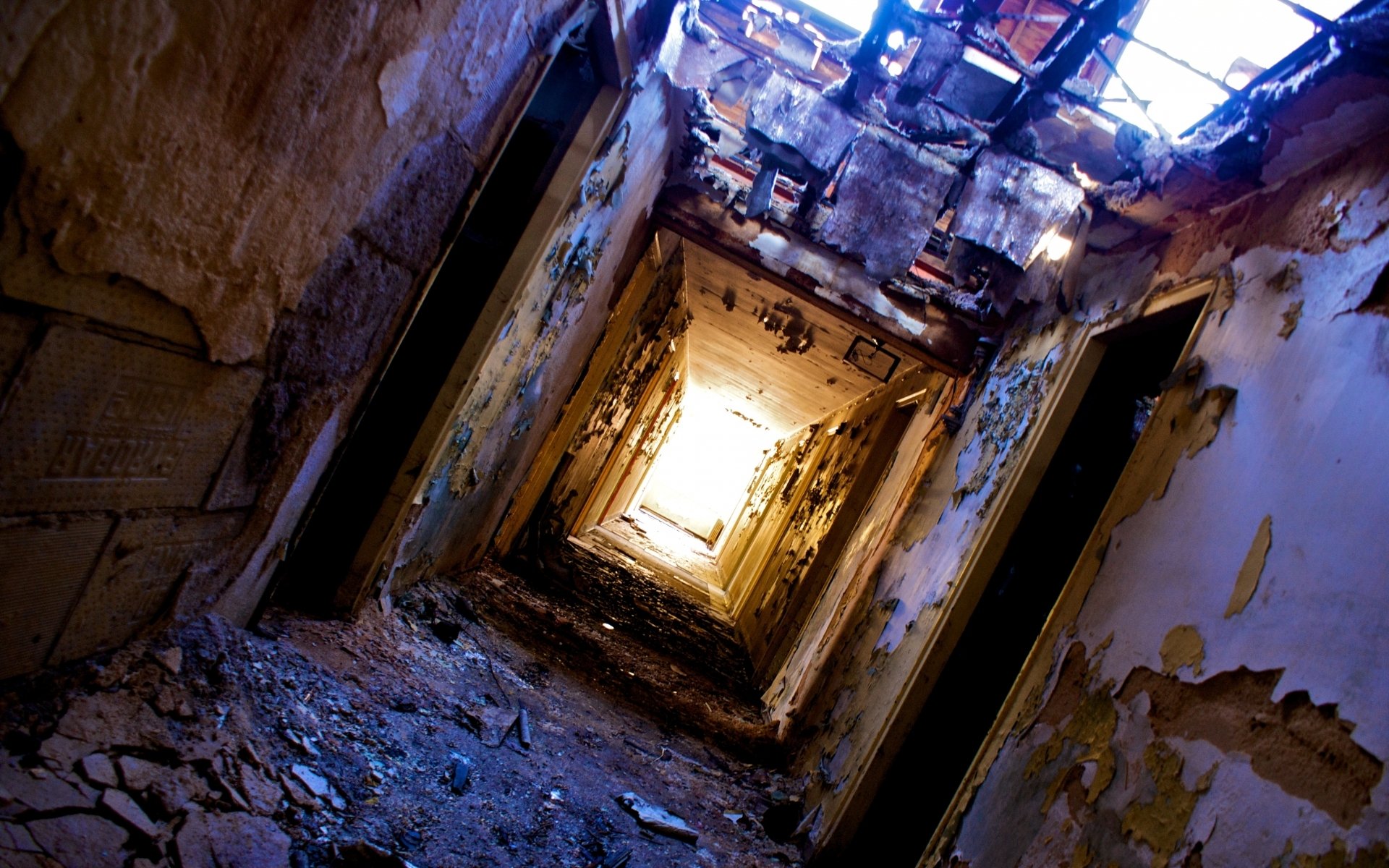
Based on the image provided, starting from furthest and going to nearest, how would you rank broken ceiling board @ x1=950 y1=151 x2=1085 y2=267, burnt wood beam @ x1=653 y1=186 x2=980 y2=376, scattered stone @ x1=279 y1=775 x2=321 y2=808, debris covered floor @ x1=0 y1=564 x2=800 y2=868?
burnt wood beam @ x1=653 y1=186 x2=980 y2=376, broken ceiling board @ x1=950 y1=151 x2=1085 y2=267, scattered stone @ x1=279 y1=775 x2=321 y2=808, debris covered floor @ x1=0 y1=564 x2=800 y2=868

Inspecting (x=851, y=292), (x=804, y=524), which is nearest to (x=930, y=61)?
(x=851, y=292)

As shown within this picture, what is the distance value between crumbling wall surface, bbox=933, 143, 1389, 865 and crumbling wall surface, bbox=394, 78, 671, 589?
2.47 m

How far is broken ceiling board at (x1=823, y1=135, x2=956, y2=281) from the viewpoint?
12.4ft

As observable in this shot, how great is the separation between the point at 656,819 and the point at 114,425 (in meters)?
2.30

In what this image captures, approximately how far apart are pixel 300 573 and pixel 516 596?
94.8 inches

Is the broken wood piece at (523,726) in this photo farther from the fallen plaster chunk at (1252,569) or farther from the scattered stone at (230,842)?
the fallen plaster chunk at (1252,569)

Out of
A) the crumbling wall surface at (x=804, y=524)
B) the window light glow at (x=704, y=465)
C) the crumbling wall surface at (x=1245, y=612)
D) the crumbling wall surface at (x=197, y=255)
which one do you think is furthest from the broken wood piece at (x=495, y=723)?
the window light glow at (x=704, y=465)

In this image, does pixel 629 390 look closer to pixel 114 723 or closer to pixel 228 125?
pixel 114 723

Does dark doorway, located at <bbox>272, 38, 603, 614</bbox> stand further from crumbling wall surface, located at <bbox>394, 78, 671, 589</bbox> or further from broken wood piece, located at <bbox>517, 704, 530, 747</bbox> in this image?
broken wood piece, located at <bbox>517, 704, 530, 747</bbox>

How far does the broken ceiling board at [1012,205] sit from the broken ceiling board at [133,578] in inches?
136

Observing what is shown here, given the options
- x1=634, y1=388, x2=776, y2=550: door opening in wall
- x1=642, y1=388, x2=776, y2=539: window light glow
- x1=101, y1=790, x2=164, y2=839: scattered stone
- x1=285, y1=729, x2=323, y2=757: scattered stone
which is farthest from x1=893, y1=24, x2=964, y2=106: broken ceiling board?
x1=642, y1=388, x2=776, y2=539: window light glow

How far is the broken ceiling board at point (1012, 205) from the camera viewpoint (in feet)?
11.5

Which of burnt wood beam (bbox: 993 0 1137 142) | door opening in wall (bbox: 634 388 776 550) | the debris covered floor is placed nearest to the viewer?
the debris covered floor

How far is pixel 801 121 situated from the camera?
12.0 ft
